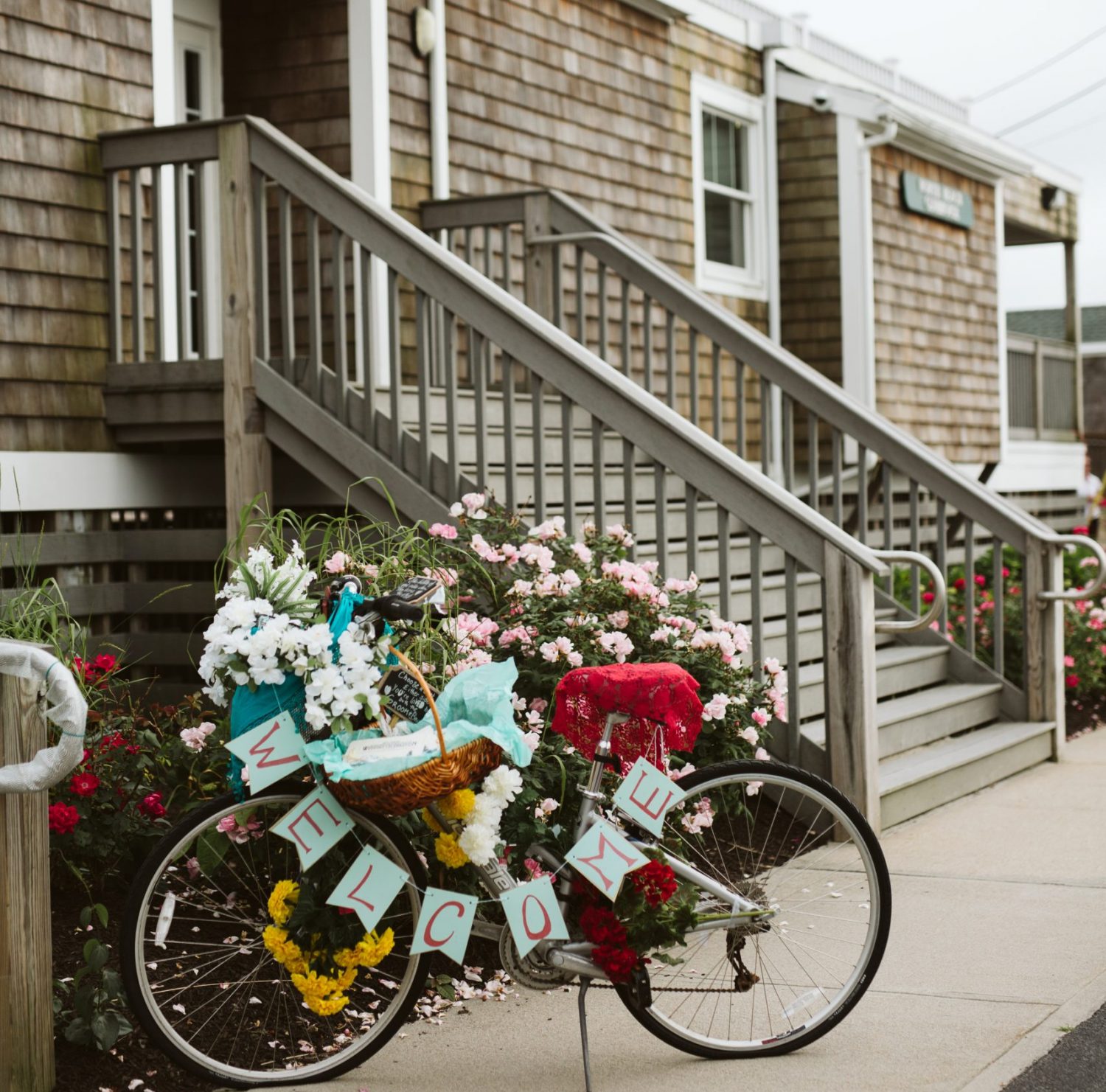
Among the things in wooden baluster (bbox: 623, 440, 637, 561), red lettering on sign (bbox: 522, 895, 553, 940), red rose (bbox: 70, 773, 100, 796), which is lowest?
red lettering on sign (bbox: 522, 895, 553, 940)

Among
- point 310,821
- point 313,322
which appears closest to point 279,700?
point 310,821

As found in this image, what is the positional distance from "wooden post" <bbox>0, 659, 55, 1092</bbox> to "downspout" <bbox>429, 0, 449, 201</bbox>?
Result: 18.0 ft

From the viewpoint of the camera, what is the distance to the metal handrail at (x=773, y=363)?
24.1ft

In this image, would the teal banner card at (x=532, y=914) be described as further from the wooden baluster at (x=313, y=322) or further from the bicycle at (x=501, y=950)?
the wooden baluster at (x=313, y=322)

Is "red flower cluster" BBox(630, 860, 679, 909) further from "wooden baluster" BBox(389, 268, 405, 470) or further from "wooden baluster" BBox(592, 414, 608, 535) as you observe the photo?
"wooden baluster" BBox(389, 268, 405, 470)

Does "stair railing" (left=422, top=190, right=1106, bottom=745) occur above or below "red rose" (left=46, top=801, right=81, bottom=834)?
above

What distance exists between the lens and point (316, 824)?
3334 millimetres

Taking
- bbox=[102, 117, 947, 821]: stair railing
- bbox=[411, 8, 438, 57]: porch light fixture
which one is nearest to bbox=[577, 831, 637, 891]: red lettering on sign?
bbox=[102, 117, 947, 821]: stair railing

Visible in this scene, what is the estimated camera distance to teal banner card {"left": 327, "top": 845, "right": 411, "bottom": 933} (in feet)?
10.9

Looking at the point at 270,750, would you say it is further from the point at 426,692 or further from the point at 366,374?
the point at 366,374

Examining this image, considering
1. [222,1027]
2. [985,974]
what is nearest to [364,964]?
[222,1027]

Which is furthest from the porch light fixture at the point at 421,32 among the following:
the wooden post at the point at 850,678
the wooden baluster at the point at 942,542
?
the wooden post at the point at 850,678

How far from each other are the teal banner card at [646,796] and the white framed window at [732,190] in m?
7.81

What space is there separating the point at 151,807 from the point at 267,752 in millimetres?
1091
